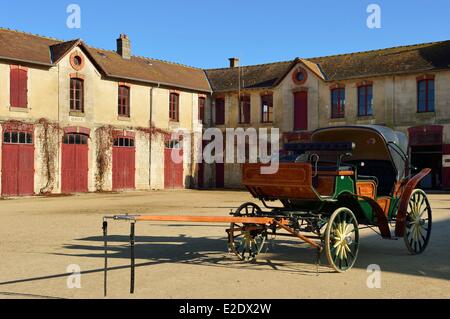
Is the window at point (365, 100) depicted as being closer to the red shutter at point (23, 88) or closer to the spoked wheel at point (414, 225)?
the red shutter at point (23, 88)

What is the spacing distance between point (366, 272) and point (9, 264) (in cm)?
538

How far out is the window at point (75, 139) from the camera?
2642 cm

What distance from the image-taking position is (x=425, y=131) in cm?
2722

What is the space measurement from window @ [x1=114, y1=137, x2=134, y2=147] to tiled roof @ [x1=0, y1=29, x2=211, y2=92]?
3288 mm

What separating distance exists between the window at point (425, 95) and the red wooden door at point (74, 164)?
17.3 m

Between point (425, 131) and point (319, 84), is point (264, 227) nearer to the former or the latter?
point (425, 131)

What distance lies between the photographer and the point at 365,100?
29000 mm

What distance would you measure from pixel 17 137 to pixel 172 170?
9912 millimetres

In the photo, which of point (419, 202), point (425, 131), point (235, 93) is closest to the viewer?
point (419, 202)

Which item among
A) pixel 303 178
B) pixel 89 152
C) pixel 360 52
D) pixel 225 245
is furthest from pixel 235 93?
pixel 303 178

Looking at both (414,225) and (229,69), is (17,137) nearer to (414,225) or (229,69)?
(229,69)

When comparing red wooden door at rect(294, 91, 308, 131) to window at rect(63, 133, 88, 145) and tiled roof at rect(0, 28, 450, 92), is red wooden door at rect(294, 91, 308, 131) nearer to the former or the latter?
tiled roof at rect(0, 28, 450, 92)

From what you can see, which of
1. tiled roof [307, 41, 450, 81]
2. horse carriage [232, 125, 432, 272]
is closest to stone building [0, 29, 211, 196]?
tiled roof [307, 41, 450, 81]

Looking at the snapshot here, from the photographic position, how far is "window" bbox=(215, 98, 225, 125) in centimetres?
3431
